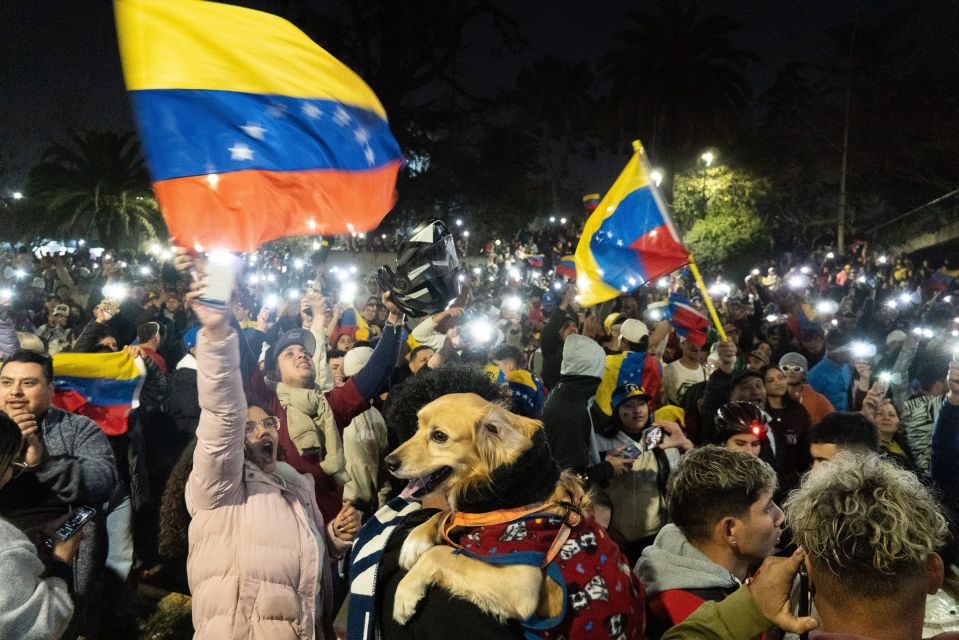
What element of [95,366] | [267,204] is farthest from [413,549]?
[95,366]

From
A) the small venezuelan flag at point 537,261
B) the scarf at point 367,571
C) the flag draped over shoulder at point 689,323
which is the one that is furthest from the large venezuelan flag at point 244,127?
the small venezuelan flag at point 537,261

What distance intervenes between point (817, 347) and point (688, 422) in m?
3.10

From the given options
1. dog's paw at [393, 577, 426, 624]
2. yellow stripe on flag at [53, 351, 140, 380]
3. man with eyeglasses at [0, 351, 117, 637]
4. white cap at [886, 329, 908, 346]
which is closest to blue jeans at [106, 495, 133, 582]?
man with eyeglasses at [0, 351, 117, 637]

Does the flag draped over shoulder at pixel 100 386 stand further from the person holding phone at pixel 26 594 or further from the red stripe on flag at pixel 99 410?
the person holding phone at pixel 26 594

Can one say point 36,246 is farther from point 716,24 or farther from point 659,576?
point 659,576

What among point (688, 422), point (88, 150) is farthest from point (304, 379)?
point (88, 150)

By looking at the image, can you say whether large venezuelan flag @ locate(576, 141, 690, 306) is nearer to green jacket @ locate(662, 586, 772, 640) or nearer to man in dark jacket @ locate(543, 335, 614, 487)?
man in dark jacket @ locate(543, 335, 614, 487)

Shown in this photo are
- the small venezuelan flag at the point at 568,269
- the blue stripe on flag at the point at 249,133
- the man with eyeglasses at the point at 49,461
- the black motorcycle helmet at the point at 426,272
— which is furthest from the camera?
the small venezuelan flag at the point at 568,269

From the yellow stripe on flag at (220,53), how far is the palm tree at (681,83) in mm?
33413

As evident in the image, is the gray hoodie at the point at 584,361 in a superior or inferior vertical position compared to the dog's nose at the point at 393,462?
superior

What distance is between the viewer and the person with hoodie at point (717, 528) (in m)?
2.55

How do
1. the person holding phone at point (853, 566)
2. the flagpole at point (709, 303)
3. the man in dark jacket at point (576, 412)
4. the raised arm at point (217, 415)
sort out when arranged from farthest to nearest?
the flagpole at point (709, 303) < the man in dark jacket at point (576, 412) < the raised arm at point (217, 415) < the person holding phone at point (853, 566)

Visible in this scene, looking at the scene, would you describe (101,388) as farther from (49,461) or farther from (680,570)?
(680,570)

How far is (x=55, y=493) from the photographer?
349cm
